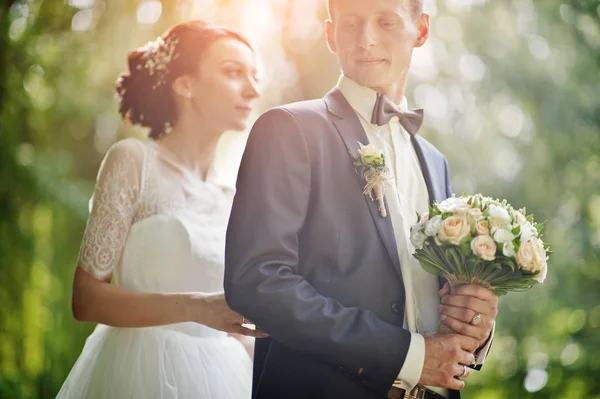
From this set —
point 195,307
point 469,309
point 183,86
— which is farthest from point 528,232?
point 183,86

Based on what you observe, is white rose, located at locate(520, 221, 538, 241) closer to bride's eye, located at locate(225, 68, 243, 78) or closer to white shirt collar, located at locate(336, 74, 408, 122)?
white shirt collar, located at locate(336, 74, 408, 122)

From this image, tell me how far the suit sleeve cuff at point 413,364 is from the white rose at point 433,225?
11.3 inches

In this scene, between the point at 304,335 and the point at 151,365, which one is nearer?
the point at 304,335

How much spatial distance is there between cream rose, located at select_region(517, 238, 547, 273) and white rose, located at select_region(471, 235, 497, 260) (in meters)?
0.08

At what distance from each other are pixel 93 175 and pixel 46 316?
76.2 inches

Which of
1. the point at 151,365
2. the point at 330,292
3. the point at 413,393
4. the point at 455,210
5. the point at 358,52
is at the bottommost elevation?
the point at 151,365

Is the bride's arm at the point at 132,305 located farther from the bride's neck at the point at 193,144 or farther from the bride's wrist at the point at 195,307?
the bride's neck at the point at 193,144

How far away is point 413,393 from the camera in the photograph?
2.22 m

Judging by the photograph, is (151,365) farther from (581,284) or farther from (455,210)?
(581,284)

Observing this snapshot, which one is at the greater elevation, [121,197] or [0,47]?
[0,47]

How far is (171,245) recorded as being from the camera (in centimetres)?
334

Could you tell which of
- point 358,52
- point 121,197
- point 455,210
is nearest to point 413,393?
point 455,210

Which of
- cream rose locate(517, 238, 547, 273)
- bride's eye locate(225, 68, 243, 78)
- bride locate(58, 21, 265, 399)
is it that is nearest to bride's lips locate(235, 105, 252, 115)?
bride locate(58, 21, 265, 399)

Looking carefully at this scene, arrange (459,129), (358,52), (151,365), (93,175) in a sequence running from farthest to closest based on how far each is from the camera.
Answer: (93,175) < (459,129) < (151,365) < (358,52)
